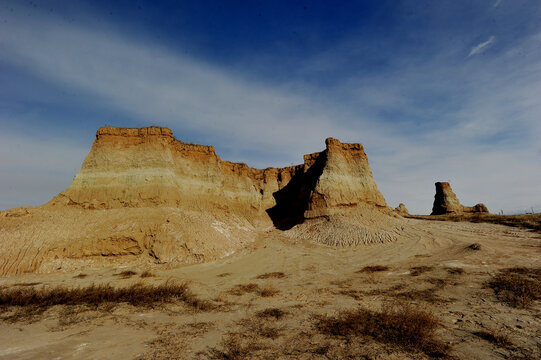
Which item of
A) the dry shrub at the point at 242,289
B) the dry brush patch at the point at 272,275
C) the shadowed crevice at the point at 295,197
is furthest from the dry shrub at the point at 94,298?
the shadowed crevice at the point at 295,197

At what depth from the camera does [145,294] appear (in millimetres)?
7641

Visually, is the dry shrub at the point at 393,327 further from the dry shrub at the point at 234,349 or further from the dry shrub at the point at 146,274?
the dry shrub at the point at 146,274

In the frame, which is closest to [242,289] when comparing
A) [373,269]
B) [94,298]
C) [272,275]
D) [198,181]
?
[272,275]

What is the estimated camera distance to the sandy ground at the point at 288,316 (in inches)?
166

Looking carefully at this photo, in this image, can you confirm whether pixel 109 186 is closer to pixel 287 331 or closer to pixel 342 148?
pixel 287 331

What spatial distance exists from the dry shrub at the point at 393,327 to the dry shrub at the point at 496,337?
723 millimetres

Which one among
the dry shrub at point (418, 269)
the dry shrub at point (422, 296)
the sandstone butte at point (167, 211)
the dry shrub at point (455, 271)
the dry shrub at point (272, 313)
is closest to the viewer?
the dry shrub at point (272, 313)

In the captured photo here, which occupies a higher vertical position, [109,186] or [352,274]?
[109,186]

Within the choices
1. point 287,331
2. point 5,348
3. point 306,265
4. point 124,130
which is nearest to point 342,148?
point 306,265

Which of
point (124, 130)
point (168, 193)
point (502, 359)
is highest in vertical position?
point (124, 130)

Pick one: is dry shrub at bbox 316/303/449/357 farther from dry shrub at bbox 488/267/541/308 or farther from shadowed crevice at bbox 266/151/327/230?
shadowed crevice at bbox 266/151/327/230

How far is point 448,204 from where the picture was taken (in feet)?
157

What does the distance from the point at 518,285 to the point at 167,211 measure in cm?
1690

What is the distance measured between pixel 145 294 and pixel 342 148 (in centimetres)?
2538
